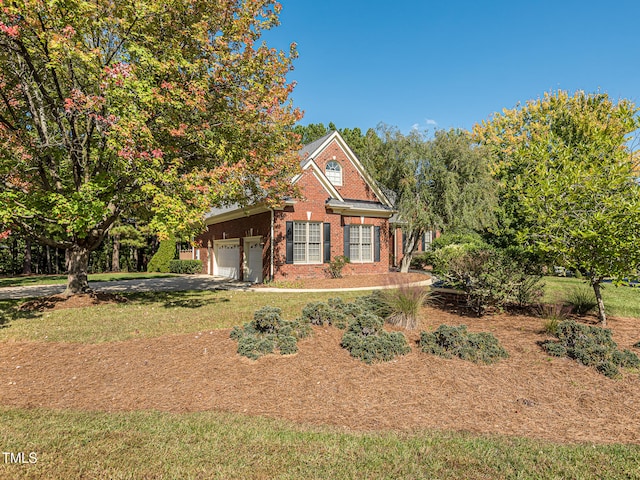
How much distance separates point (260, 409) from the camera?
4.30 m

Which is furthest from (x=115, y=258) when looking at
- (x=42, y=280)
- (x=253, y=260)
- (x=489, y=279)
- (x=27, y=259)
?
(x=489, y=279)

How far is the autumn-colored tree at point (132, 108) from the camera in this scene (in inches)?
353

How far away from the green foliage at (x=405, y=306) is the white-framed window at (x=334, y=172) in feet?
45.4

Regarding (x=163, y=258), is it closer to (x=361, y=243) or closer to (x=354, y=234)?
(x=354, y=234)

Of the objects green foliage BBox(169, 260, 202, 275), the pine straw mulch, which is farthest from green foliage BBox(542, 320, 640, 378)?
green foliage BBox(169, 260, 202, 275)

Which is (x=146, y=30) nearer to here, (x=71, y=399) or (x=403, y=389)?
(x=71, y=399)

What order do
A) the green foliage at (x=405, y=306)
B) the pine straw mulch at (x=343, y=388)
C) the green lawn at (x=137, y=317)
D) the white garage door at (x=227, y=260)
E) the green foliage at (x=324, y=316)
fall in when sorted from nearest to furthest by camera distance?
the pine straw mulch at (x=343, y=388), the green foliage at (x=324, y=316), the green foliage at (x=405, y=306), the green lawn at (x=137, y=317), the white garage door at (x=227, y=260)

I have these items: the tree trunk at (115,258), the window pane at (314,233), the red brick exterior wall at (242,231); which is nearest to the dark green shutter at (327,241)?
the window pane at (314,233)

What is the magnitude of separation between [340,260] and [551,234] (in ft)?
38.2

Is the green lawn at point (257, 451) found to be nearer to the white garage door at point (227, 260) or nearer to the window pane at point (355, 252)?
the window pane at point (355, 252)

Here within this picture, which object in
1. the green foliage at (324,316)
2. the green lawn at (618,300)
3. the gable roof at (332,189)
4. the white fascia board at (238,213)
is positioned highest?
the gable roof at (332,189)

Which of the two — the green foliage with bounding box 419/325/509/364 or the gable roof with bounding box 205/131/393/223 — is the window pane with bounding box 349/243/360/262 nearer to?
the gable roof with bounding box 205/131/393/223

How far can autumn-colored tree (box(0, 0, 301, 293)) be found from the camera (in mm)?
8961

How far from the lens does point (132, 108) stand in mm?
8938
